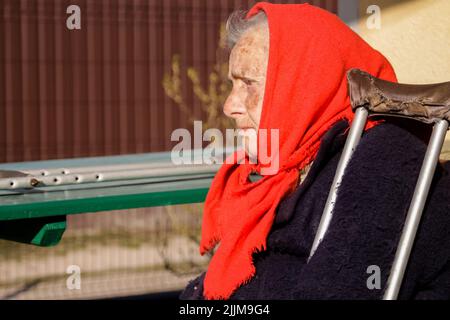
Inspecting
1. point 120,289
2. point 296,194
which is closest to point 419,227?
point 296,194

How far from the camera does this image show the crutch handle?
2.23 m

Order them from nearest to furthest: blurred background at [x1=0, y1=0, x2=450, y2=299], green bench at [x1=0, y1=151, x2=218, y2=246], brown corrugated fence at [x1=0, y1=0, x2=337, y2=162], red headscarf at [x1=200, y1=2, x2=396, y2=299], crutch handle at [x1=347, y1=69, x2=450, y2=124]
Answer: crutch handle at [x1=347, y1=69, x2=450, y2=124], red headscarf at [x1=200, y1=2, x2=396, y2=299], green bench at [x1=0, y1=151, x2=218, y2=246], blurred background at [x1=0, y1=0, x2=450, y2=299], brown corrugated fence at [x1=0, y1=0, x2=337, y2=162]

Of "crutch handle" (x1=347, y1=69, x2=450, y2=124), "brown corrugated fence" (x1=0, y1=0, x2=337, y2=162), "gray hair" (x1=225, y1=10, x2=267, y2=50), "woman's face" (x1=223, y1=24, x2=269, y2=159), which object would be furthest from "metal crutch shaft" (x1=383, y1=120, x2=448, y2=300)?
"brown corrugated fence" (x1=0, y1=0, x2=337, y2=162)

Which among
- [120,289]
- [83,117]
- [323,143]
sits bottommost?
[120,289]

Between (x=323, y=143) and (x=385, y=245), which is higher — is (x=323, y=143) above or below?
above

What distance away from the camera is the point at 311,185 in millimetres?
2334

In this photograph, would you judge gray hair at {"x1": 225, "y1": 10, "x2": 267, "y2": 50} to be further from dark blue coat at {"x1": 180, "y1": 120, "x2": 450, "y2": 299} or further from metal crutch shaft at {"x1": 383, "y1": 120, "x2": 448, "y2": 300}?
metal crutch shaft at {"x1": 383, "y1": 120, "x2": 448, "y2": 300}

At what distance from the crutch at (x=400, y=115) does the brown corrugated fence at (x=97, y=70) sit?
19.7ft

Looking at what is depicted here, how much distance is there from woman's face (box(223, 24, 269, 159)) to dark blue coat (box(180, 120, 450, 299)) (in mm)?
223

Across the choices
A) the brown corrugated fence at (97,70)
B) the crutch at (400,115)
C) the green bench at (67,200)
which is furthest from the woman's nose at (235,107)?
the brown corrugated fence at (97,70)

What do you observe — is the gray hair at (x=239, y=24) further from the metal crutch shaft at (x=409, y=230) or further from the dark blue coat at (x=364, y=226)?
the metal crutch shaft at (x=409, y=230)

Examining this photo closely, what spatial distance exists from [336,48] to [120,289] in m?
5.43

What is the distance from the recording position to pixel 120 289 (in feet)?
24.7

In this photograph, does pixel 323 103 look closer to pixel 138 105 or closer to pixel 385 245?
pixel 385 245
